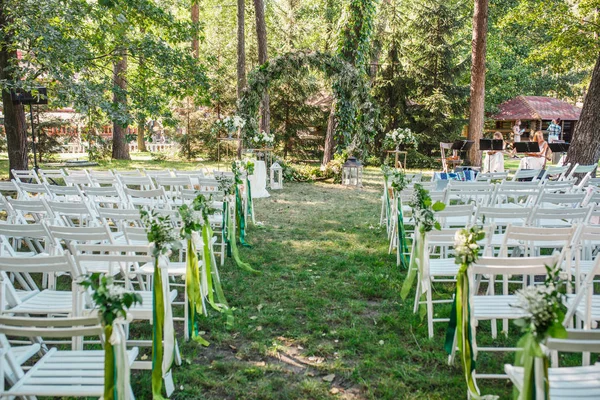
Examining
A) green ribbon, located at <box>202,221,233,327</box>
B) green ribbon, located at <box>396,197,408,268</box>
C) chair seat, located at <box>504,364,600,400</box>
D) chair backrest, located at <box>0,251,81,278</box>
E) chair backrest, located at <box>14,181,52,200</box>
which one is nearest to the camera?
chair seat, located at <box>504,364,600,400</box>

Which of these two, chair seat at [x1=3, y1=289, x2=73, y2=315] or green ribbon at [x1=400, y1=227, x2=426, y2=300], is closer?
chair seat at [x1=3, y1=289, x2=73, y2=315]

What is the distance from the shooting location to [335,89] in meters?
14.9

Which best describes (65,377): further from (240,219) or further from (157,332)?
(240,219)

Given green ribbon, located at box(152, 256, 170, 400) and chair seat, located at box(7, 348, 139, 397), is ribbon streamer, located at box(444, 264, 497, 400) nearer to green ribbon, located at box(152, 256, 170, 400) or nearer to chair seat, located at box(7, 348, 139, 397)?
green ribbon, located at box(152, 256, 170, 400)

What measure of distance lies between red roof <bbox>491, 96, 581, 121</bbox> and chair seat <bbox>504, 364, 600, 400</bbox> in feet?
94.6

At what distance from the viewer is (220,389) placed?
130 inches

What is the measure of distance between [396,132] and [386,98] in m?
9.43

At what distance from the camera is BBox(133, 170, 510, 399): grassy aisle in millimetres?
3314

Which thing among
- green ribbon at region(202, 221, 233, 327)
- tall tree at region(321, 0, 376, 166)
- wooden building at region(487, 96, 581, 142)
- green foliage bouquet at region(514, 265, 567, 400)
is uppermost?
tall tree at region(321, 0, 376, 166)

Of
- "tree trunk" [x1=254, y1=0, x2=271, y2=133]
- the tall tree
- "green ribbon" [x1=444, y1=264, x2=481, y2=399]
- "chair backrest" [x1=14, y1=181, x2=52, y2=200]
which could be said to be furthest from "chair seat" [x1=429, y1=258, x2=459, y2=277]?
"tree trunk" [x1=254, y1=0, x2=271, y2=133]

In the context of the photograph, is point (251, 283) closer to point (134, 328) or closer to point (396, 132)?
point (134, 328)

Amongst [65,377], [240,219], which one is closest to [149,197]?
[240,219]

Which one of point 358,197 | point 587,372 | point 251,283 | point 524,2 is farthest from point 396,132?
point 587,372

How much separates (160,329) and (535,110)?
100 ft
